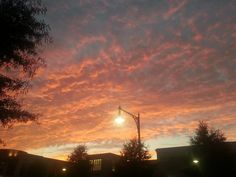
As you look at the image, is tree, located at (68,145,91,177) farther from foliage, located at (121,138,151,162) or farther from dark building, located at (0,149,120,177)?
foliage, located at (121,138,151,162)

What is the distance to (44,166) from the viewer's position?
66.9 metres

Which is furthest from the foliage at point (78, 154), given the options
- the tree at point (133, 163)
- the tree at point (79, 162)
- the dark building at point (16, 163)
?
the dark building at point (16, 163)

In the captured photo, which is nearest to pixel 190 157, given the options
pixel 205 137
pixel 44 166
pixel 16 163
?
pixel 205 137

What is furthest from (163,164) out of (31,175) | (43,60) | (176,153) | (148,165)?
(43,60)

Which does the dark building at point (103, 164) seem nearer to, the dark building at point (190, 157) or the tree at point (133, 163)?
the dark building at point (190, 157)

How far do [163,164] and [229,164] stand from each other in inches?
720

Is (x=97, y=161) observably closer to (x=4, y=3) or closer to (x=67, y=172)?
(x=67, y=172)

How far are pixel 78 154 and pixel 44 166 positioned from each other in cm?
2011

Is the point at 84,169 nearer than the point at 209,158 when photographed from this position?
No

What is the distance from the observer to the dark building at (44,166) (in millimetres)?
51734

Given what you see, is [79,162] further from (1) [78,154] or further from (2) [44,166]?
(2) [44,166]

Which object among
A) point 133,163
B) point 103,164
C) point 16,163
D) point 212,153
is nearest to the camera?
point 133,163

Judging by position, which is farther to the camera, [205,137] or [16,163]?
[16,163]

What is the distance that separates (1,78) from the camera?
1477 centimetres
